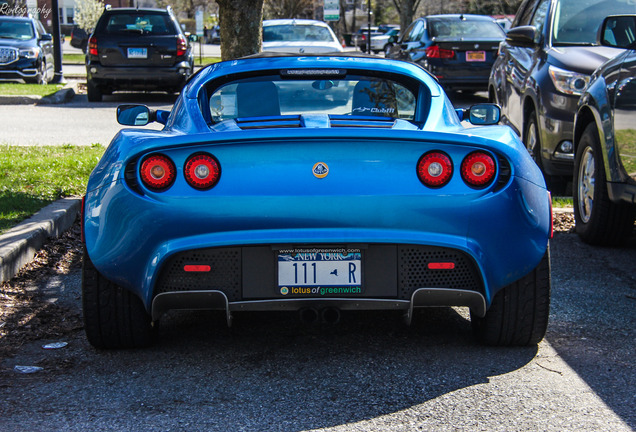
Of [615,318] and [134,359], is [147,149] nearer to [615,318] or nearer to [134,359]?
[134,359]

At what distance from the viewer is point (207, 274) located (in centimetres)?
378

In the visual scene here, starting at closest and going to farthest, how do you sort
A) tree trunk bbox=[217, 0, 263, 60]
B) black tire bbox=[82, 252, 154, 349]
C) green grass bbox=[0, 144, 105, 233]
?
1. black tire bbox=[82, 252, 154, 349]
2. green grass bbox=[0, 144, 105, 233]
3. tree trunk bbox=[217, 0, 263, 60]

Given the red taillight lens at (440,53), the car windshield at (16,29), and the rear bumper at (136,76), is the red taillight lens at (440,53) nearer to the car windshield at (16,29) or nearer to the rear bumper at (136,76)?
the rear bumper at (136,76)

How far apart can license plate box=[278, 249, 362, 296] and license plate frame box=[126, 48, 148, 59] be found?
46.2ft

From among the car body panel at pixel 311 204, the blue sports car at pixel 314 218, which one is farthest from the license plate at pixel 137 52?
the car body panel at pixel 311 204

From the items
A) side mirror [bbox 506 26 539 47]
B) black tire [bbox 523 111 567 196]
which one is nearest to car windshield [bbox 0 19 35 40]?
side mirror [bbox 506 26 539 47]

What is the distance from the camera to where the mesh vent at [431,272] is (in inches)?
148

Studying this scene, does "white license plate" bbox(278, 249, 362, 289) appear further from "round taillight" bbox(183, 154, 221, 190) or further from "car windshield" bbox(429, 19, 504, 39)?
"car windshield" bbox(429, 19, 504, 39)

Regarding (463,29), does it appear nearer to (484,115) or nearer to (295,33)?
(295,33)

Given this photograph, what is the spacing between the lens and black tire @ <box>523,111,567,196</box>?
8367mm

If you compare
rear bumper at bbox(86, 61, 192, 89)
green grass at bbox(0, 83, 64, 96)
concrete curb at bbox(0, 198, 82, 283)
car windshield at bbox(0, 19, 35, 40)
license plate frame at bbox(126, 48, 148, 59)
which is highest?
car windshield at bbox(0, 19, 35, 40)

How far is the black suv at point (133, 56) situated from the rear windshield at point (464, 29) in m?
4.64

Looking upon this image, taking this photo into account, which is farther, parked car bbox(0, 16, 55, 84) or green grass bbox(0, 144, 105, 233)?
parked car bbox(0, 16, 55, 84)

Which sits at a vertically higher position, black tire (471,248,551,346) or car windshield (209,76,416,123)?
car windshield (209,76,416,123)
